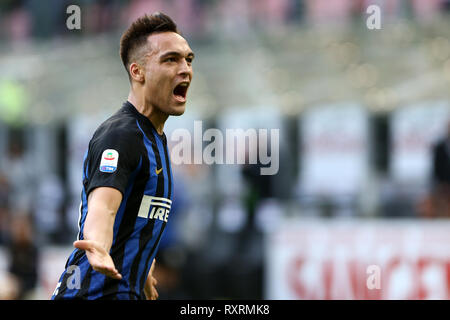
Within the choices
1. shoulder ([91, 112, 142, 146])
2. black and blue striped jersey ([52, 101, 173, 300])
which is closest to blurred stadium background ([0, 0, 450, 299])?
black and blue striped jersey ([52, 101, 173, 300])

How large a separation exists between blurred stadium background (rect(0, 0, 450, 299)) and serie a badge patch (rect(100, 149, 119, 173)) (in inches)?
233

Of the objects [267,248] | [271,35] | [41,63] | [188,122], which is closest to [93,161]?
[267,248]

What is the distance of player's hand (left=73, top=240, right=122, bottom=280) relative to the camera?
349 cm

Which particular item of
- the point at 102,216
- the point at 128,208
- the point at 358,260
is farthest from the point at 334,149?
the point at 102,216

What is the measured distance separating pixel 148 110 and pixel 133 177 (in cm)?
41

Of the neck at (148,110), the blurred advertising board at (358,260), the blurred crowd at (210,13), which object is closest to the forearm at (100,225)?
the neck at (148,110)

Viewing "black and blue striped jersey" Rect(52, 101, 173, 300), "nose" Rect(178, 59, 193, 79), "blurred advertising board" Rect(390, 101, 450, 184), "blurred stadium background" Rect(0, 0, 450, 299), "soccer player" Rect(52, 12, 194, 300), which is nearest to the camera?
"soccer player" Rect(52, 12, 194, 300)

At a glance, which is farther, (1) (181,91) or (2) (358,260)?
(2) (358,260)

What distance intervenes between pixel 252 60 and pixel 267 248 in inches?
193

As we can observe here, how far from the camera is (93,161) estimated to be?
3.85m

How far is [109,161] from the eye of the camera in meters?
3.78

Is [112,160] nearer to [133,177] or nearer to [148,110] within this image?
[133,177]

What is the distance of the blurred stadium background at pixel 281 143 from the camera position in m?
10.0

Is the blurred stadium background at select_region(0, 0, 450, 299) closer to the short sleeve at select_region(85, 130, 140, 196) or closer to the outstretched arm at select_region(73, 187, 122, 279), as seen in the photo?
the short sleeve at select_region(85, 130, 140, 196)
